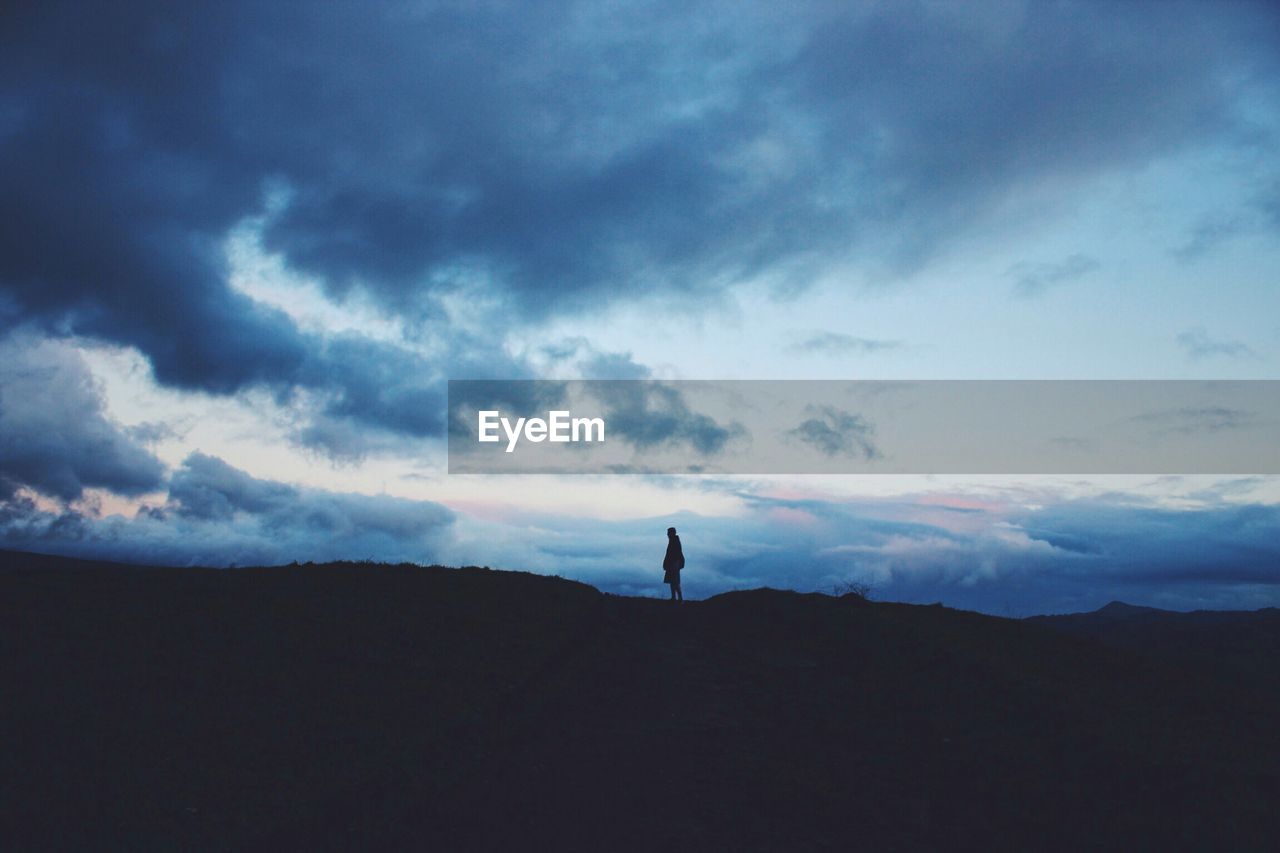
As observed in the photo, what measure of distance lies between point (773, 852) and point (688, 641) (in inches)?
489

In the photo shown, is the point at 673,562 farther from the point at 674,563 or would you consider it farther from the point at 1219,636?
the point at 1219,636

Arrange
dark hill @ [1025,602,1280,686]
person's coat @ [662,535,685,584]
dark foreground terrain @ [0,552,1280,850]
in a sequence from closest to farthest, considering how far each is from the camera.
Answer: dark foreground terrain @ [0,552,1280,850]
person's coat @ [662,535,685,584]
dark hill @ [1025,602,1280,686]

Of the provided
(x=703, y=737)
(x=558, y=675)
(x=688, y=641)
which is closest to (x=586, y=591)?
(x=688, y=641)

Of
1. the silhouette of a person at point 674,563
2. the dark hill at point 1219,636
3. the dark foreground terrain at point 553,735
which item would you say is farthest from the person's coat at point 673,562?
the dark hill at point 1219,636

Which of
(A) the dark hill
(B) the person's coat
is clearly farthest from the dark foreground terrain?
(A) the dark hill

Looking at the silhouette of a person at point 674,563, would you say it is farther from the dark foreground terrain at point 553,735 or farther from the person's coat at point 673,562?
the dark foreground terrain at point 553,735

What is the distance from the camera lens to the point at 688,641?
2053 cm

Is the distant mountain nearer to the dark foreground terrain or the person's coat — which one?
the person's coat

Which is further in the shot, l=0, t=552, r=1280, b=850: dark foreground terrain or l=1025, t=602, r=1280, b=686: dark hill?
l=1025, t=602, r=1280, b=686: dark hill

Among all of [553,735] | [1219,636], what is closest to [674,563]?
[553,735]

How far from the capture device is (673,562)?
29078 millimetres

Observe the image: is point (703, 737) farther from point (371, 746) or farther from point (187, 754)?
point (187, 754)

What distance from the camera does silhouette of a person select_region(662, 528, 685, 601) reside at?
1144 inches

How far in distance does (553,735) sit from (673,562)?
17.0 m
